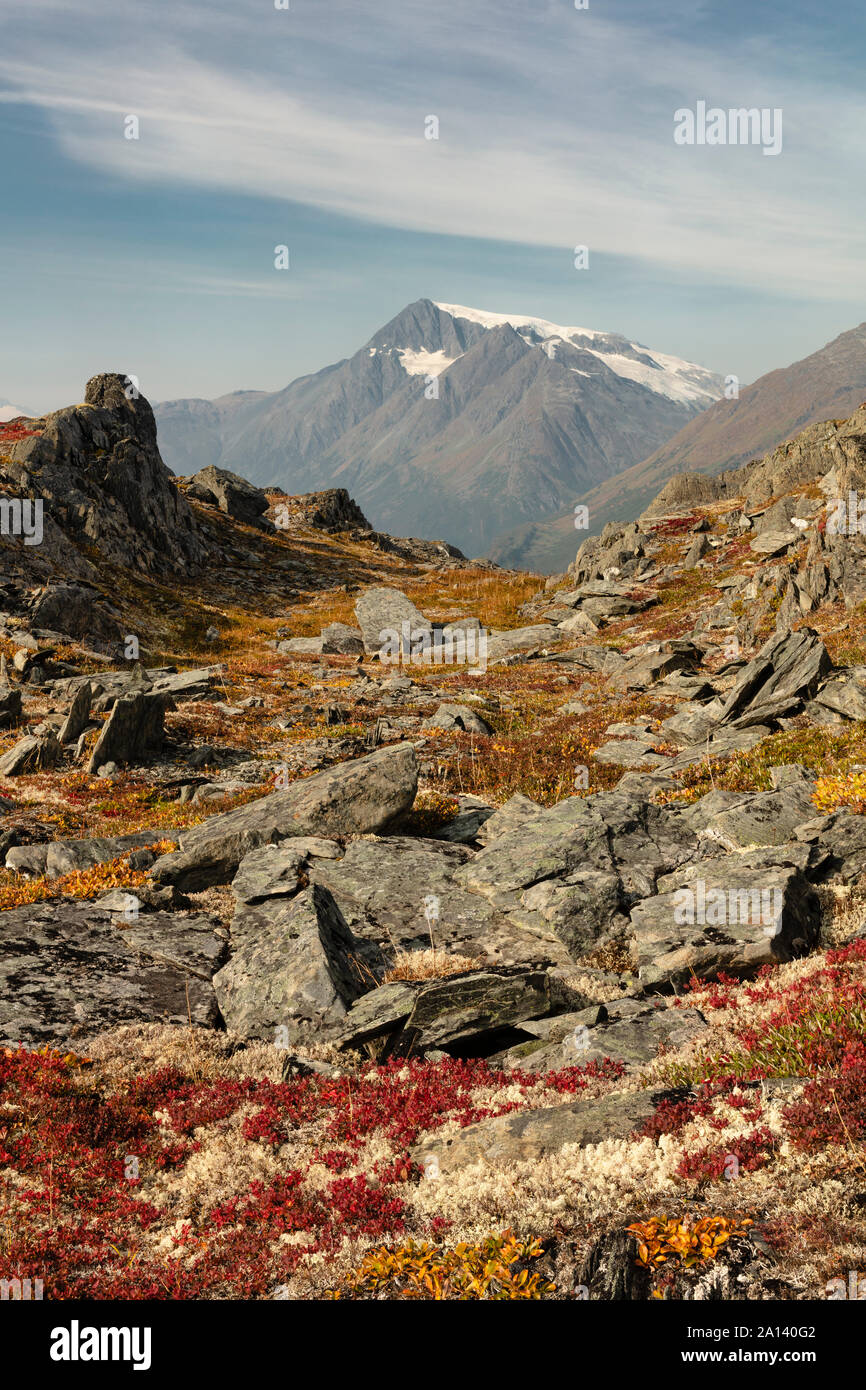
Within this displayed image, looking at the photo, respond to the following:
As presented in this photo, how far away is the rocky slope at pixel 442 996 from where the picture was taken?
6.97m

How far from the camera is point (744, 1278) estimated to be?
19.0 feet

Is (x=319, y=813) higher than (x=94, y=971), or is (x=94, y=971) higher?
(x=319, y=813)

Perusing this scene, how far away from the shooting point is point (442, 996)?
1119 cm

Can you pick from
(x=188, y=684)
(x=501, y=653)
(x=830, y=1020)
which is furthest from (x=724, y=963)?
(x=501, y=653)

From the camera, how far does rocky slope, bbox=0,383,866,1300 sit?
6.97 m

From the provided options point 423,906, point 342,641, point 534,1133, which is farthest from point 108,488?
point 534,1133

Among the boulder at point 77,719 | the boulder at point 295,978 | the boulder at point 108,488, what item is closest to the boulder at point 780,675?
the boulder at point 295,978

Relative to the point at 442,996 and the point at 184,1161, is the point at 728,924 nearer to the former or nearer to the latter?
the point at 442,996

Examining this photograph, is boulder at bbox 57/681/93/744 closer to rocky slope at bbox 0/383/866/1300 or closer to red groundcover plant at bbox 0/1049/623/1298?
rocky slope at bbox 0/383/866/1300

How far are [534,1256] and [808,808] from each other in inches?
484

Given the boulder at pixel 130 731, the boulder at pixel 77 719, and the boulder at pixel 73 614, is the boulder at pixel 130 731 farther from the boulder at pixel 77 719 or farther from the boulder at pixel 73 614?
the boulder at pixel 73 614

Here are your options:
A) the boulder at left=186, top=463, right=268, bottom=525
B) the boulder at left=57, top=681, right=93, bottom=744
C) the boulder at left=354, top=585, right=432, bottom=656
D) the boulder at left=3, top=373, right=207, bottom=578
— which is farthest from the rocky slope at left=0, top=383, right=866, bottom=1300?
the boulder at left=186, top=463, right=268, bottom=525

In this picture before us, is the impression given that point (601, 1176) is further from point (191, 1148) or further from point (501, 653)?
point (501, 653)
